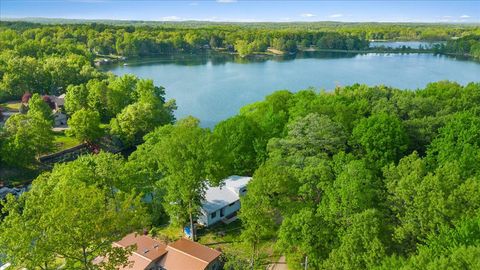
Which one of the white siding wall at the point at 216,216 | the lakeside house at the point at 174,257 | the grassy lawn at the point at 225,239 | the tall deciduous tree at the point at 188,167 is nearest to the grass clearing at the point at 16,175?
the grassy lawn at the point at 225,239

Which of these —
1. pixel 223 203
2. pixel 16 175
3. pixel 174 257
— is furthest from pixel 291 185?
pixel 16 175

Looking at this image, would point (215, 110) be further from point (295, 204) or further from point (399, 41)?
point (399, 41)

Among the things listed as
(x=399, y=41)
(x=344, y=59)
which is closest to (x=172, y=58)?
(x=344, y=59)

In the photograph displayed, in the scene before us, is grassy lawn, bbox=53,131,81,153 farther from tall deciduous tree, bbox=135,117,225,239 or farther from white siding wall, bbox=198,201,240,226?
tall deciduous tree, bbox=135,117,225,239

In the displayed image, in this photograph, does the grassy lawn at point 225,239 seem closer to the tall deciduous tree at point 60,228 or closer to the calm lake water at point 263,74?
the tall deciduous tree at point 60,228

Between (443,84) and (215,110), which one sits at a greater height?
(443,84)

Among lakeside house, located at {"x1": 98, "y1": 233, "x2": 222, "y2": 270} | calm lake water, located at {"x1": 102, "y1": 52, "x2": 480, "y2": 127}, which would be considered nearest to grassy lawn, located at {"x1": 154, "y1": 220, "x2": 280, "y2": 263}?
lakeside house, located at {"x1": 98, "y1": 233, "x2": 222, "y2": 270}

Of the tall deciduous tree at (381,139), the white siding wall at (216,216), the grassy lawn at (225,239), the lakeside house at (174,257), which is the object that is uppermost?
the tall deciduous tree at (381,139)
